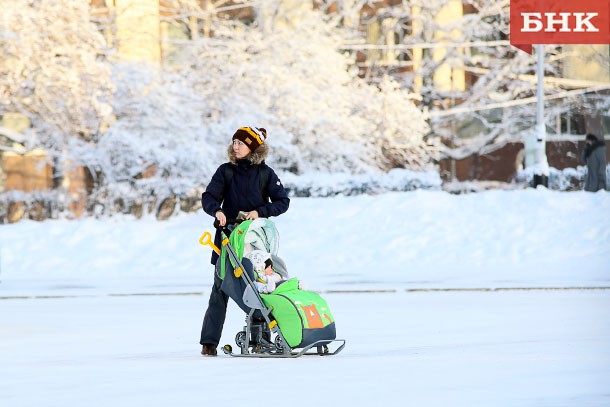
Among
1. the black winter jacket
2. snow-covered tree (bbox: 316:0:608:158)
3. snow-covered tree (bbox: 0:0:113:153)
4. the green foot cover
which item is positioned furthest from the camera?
snow-covered tree (bbox: 316:0:608:158)

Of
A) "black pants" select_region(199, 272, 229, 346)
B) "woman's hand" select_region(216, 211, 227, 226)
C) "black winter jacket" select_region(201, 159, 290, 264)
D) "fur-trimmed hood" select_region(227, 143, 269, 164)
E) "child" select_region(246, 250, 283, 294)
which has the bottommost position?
"black pants" select_region(199, 272, 229, 346)

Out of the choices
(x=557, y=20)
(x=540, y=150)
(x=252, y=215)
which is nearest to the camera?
(x=252, y=215)

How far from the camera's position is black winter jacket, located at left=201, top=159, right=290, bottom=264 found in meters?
11.9

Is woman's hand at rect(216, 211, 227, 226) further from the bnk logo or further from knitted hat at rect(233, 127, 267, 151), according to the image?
the bnk logo

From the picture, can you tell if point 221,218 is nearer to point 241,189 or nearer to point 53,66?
point 241,189

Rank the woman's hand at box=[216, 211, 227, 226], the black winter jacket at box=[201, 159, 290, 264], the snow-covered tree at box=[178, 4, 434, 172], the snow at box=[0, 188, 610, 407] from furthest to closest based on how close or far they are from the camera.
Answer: the snow-covered tree at box=[178, 4, 434, 172] < the black winter jacket at box=[201, 159, 290, 264] < the woman's hand at box=[216, 211, 227, 226] < the snow at box=[0, 188, 610, 407]

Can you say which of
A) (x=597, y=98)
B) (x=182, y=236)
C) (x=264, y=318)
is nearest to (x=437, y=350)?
(x=264, y=318)

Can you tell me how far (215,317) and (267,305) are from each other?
60 cm

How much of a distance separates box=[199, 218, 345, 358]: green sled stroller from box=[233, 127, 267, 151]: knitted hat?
61 cm

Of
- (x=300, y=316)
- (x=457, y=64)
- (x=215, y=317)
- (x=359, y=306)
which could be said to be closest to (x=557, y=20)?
(x=457, y=64)

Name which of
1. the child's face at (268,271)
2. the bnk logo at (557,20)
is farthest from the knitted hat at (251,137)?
the bnk logo at (557,20)

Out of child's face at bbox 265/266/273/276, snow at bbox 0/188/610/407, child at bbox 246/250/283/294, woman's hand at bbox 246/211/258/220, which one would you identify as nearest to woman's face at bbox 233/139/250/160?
woman's hand at bbox 246/211/258/220

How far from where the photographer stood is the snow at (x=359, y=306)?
9.48m

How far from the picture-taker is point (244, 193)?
11930mm
